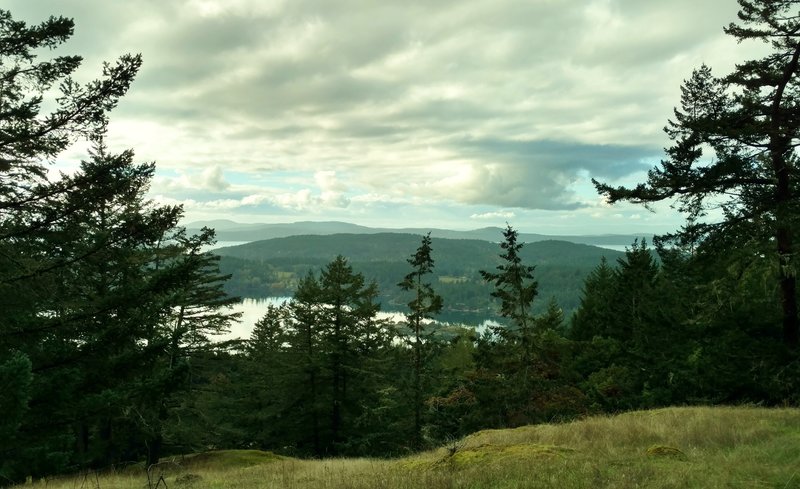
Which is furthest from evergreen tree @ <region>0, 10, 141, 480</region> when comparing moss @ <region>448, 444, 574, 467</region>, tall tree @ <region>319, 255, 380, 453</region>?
tall tree @ <region>319, 255, 380, 453</region>

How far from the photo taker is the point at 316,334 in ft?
92.0

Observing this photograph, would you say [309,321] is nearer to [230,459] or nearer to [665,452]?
[230,459]

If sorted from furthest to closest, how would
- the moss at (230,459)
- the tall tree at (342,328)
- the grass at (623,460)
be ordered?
the tall tree at (342,328) < the moss at (230,459) < the grass at (623,460)

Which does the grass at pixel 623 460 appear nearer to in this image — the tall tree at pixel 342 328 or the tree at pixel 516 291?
the tree at pixel 516 291

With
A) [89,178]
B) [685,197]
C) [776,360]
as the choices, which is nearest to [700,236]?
[685,197]

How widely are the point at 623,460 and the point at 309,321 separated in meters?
21.9

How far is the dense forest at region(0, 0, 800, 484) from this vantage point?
964 centimetres

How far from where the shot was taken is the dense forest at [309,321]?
964 centimetres

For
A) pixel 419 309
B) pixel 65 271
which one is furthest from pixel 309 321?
pixel 65 271

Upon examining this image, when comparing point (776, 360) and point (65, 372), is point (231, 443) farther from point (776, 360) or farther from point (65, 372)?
point (776, 360)

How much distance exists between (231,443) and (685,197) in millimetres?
30069

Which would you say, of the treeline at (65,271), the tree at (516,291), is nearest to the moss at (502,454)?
the treeline at (65,271)

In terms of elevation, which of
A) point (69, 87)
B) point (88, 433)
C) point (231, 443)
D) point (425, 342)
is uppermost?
point (69, 87)

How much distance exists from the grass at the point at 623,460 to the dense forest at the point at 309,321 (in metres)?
3.00
